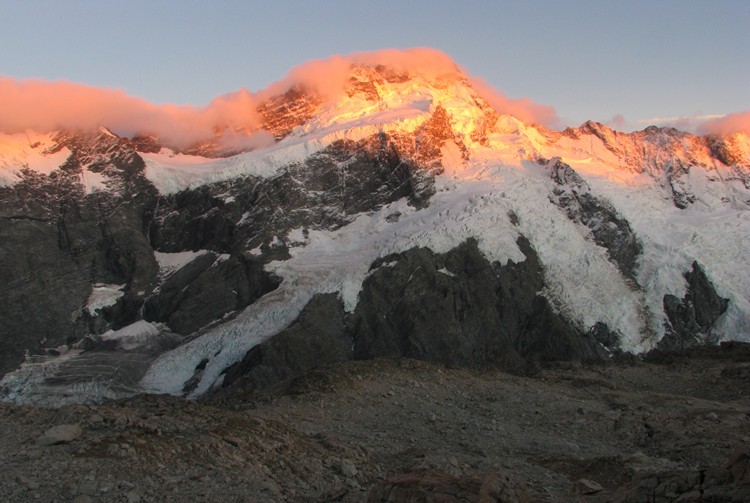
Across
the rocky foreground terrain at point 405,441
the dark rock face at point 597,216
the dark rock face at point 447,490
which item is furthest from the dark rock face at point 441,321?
the dark rock face at point 447,490

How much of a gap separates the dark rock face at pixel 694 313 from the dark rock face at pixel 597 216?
700 centimetres

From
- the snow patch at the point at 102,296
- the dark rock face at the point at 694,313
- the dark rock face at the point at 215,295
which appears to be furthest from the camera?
the snow patch at the point at 102,296

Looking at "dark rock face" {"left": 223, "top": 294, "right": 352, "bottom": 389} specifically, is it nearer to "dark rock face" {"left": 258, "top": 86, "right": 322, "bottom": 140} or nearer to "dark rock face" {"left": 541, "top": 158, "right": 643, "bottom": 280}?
"dark rock face" {"left": 541, "top": 158, "right": 643, "bottom": 280}

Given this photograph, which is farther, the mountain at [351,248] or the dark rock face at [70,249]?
the dark rock face at [70,249]

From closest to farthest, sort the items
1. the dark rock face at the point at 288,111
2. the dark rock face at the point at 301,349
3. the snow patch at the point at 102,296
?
the dark rock face at the point at 301,349 < the snow patch at the point at 102,296 < the dark rock face at the point at 288,111

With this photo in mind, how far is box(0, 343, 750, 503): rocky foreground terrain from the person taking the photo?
14750 mm

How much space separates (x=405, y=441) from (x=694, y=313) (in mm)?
80784

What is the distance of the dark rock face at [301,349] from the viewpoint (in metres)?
78.2

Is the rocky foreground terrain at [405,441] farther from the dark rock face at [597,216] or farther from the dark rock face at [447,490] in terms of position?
the dark rock face at [597,216]

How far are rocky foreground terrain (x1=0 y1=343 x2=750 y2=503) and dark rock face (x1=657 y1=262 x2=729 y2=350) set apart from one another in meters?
60.2

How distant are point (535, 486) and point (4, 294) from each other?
95.2m

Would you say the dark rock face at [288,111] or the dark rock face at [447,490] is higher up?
the dark rock face at [288,111]

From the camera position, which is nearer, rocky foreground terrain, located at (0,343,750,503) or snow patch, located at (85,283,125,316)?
rocky foreground terrain, located at (0,343,750,503)

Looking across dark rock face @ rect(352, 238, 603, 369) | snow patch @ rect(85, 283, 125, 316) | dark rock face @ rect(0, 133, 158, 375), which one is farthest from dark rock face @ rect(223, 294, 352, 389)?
snow patch @ rect(85, 283, 125, 316)
